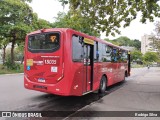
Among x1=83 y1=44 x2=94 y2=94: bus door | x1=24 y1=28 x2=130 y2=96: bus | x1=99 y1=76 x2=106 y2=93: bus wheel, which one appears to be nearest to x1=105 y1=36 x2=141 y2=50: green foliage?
x1=99 y1=76 x2=106 y2=93: bus wheel

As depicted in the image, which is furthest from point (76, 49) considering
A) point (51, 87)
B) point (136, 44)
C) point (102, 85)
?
point (136, 44)

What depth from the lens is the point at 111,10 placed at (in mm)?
13633

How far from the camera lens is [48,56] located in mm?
8289

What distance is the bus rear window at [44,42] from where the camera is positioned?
8.16 metres

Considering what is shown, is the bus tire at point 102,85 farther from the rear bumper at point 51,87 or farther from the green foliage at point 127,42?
the green foliage at point 127,42

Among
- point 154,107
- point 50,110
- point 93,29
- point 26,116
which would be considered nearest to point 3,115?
point 26,116

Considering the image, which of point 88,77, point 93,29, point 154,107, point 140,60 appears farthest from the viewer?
point 140,60

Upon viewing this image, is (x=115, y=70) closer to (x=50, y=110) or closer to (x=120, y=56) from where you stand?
(x=120, y=56)

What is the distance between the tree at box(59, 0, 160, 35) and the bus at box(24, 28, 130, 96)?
382 cm

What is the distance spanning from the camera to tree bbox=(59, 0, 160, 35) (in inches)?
506

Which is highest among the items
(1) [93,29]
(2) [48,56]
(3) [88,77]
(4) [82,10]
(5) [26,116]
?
(4) [82,10]

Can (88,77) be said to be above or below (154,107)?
above

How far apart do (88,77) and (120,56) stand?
21.7 ft

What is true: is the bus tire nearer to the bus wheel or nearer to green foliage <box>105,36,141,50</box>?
the bus wheel
